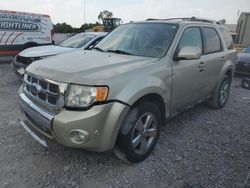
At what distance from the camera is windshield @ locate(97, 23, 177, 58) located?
11.5 feet

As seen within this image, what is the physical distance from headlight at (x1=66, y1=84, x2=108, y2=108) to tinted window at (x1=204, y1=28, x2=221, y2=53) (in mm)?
2575

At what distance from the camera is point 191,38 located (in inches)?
156

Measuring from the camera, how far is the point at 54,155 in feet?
10.7

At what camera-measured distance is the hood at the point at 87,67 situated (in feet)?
8.58

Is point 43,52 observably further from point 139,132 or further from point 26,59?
point 139,132

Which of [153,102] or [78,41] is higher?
[78,41]

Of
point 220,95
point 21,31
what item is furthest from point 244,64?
point 21,31

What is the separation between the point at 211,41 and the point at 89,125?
312 centimetres

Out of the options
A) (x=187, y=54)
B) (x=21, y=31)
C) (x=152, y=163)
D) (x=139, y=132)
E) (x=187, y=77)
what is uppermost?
(x=21, y=31)

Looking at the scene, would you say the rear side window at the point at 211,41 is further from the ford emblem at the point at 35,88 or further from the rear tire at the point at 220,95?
the ford emblem at the point at 35,88

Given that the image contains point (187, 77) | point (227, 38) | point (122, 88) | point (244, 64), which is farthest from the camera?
point (244, 64)

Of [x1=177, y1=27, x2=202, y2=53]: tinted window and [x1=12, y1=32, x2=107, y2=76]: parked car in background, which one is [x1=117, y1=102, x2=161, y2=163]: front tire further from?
[x1=12, y1=32, x2=107, y2=76]: parked car in background

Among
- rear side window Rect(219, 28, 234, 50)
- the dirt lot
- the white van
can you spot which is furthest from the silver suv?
the white van

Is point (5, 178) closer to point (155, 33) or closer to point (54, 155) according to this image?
point (54, 155)
